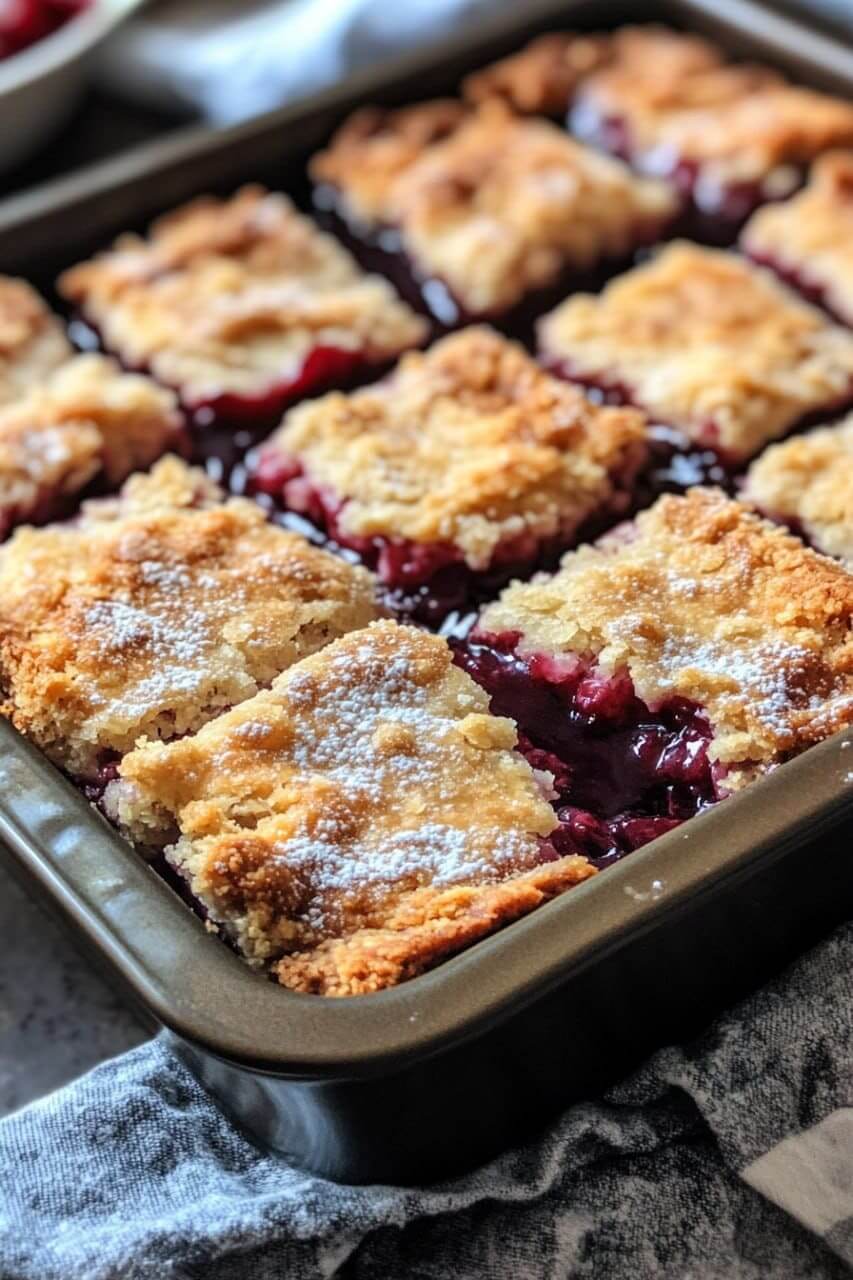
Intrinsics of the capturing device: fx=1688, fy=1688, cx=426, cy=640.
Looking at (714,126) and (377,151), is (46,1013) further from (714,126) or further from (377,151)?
(714,126)

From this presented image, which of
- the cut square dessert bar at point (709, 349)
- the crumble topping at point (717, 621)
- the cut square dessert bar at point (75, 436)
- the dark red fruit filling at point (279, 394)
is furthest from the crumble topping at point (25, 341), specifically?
the crumble topping at point (717, 621)

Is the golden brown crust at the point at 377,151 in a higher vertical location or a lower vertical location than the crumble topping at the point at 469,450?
higher

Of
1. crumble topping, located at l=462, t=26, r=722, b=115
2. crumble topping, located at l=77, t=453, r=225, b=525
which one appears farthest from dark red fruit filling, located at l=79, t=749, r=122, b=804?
crumble topping, located at l=462, t=26, r=722, b=115

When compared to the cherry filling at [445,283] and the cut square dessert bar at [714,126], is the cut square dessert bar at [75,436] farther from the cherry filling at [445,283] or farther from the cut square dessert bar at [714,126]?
the cut square dessert bar at [714,126]

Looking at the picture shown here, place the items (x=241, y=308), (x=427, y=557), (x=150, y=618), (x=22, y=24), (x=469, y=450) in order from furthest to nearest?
(x=22, y=24) < (x=241, y=308) < (x=469, y=450) < (x=427, y=557) < (x=150, y=618)

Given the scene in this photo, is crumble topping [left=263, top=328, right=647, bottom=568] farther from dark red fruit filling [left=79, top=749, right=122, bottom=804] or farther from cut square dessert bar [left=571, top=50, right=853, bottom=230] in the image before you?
cut square dessert bar [left=571, top=50, right=853, bottom=230]

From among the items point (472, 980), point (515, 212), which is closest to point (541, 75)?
point (515, 212)

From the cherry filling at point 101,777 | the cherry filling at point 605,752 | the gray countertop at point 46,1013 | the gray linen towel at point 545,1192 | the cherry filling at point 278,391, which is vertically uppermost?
the cherry filling at point 278,391

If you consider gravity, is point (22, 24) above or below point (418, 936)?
above
